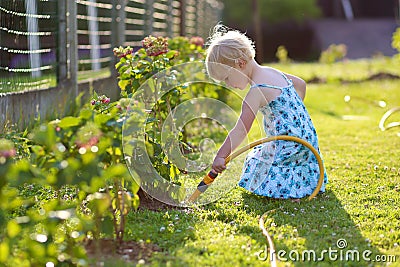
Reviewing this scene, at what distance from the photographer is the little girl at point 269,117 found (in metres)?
3.55

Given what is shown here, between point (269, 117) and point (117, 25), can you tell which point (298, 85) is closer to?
point (269, 117)

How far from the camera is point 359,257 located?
8.87 ft

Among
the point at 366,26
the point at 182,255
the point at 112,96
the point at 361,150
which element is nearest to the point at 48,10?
the point at 112,96

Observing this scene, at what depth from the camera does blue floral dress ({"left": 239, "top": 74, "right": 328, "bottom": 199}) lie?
12.2 feet

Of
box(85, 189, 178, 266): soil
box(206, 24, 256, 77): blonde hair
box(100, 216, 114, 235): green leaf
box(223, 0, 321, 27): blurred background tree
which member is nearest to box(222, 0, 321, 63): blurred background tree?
box(223, 0, 321, 27): blurred background tree

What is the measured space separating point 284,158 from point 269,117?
0.26 metres

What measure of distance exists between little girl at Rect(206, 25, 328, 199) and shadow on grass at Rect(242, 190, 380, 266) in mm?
105

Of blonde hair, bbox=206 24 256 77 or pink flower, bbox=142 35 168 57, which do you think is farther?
pink flower, bbox=142 35 168 57

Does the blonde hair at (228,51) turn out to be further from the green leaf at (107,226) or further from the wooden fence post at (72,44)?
the wooden fence post at (72,44)

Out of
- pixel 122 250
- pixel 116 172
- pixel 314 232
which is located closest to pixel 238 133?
pixel 314 232

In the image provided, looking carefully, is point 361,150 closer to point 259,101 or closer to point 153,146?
point 259,101

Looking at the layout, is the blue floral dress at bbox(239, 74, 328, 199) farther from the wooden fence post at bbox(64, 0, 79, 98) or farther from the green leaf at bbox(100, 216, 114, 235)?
the wooden fence post at bbox(64, 0, 79, 98)

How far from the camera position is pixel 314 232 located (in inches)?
119

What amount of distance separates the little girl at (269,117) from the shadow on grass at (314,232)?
105 mm
